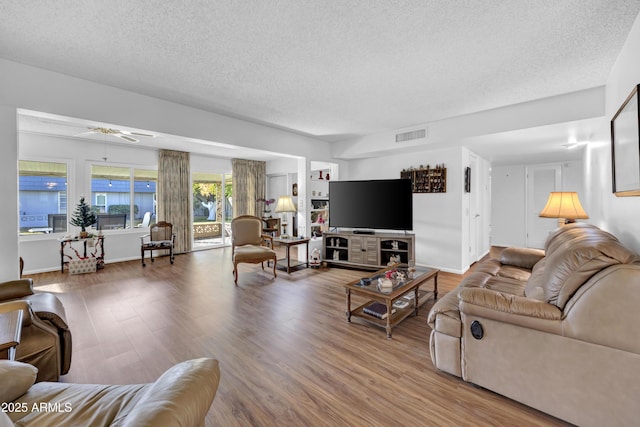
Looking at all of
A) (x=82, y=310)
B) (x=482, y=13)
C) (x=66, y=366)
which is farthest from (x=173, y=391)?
(x=82, y=310)

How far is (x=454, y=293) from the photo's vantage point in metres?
2.22

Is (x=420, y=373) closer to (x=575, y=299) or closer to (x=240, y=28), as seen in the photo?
(x=575, y=299)

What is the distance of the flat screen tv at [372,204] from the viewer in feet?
15.1

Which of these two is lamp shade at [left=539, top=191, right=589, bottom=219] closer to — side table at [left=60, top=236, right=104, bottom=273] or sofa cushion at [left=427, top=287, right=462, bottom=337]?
sofa cushion at [left=427, top=287, right=462, bottom=337]

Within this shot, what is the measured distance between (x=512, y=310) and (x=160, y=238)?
6407 millimetres

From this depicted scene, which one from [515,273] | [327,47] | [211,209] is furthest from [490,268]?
[211,209]

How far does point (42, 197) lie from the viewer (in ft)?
16.9

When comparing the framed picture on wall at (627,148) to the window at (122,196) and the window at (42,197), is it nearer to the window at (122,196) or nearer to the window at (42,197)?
the window at (122,196)

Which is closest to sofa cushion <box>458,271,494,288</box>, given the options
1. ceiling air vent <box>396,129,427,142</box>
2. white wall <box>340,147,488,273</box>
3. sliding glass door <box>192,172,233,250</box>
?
white wall <box>340,147,488,273</box>

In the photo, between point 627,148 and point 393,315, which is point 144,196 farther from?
point 627,148

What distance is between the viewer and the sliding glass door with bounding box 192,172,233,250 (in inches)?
288

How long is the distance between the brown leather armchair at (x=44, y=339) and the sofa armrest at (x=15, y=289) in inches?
11.3

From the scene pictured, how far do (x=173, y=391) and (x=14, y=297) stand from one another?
7.31ft

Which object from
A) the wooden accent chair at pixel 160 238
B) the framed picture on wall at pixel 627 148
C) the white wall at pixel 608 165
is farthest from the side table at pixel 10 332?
the wooden accent chair at pixel 160 238
